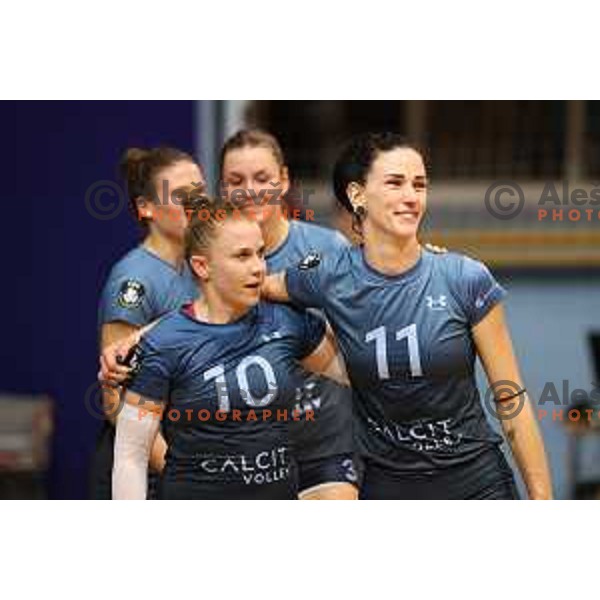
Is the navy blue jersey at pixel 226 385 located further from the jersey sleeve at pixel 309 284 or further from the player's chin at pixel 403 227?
the player's chin at pixel 403 227

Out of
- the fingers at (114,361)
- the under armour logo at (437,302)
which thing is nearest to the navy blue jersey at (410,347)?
the under armour logo at (437,302)

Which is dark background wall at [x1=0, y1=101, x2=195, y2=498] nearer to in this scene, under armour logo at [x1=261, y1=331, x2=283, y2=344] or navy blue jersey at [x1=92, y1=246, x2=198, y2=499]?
navy blue jersey at [x1=92, y1=246, x2=198, y2=499]

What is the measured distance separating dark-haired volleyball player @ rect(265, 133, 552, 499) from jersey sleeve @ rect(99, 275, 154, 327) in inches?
13.2

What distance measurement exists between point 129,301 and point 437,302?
802 mm

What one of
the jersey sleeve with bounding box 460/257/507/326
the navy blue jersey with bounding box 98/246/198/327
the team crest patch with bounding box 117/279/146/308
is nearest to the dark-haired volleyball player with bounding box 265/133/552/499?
the jersey sleeve with bounding box 460/257/507/326

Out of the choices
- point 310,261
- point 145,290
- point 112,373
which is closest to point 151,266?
point 145,290

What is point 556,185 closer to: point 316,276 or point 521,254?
point 521,254

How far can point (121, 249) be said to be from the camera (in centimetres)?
496

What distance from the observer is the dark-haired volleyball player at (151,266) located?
13.2 feet

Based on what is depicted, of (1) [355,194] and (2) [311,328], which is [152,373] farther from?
(1) [355,194]

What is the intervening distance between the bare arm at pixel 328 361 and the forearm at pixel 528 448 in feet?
1.40

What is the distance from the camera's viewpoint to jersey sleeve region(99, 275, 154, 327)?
4.04m
